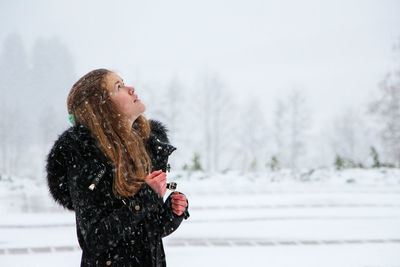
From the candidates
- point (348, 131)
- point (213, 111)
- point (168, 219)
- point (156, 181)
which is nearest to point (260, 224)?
point (168, 219)

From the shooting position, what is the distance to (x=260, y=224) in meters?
8.45

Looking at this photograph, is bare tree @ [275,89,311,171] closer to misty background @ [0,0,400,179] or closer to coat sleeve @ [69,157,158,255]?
misty background @ [0,0,400,179]

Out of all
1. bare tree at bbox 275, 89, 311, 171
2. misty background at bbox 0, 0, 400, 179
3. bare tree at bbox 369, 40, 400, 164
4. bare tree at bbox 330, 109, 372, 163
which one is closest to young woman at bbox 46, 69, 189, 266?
misty background at bbox 0, 0, 400, 179

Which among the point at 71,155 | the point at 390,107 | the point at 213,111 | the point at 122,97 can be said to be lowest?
the point at 213,111

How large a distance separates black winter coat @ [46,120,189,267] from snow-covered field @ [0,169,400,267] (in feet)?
12.7

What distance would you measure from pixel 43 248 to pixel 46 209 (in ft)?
11.2

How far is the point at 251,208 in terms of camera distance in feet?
33.1

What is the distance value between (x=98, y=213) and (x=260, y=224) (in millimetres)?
6751

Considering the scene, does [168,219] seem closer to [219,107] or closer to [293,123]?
[219,107]

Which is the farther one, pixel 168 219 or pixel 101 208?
pixel 168 219

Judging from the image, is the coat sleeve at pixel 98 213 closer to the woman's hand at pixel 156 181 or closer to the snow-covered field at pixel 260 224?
the woman's hand at pixel 156 181

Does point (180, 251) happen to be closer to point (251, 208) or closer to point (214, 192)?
point (251, 208)

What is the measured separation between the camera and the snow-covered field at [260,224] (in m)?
6.26

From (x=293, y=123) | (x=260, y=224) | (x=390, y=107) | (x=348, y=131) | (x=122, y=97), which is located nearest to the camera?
(x=122, y=97)
